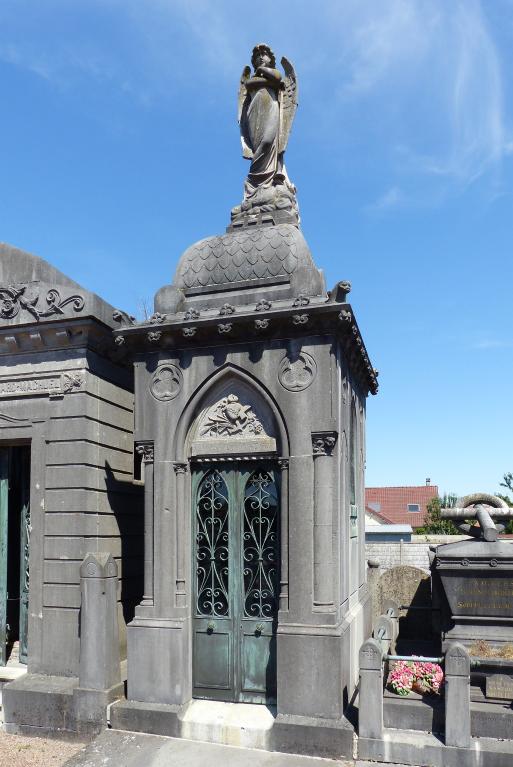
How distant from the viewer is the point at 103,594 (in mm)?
7852

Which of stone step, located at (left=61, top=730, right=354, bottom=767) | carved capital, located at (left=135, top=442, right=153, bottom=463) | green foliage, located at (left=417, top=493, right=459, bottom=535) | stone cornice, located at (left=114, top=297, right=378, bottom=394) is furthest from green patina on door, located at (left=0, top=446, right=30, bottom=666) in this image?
green foliage, located at (left=417, top=493, right=459, bottom=535)

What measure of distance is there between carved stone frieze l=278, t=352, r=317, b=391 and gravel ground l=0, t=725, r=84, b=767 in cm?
480

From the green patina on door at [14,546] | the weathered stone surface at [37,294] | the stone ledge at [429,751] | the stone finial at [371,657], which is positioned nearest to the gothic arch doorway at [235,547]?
the stone finial at [371,657]

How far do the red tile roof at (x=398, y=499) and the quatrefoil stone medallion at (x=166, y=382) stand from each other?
4416cm

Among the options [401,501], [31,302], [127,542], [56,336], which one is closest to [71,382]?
[56,336]

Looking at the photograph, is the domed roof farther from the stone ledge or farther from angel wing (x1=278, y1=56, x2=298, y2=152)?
the stone ledge

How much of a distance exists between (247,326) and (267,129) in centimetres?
331

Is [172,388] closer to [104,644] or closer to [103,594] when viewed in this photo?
[103,594]

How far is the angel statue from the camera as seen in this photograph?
358 inches

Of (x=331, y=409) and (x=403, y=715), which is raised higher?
(x=331, y=409)

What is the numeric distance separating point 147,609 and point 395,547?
325 inches

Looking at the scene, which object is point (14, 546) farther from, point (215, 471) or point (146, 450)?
point (215, 471)

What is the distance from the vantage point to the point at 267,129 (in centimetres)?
912

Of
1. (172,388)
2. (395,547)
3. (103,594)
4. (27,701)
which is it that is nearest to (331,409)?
(172,388)
